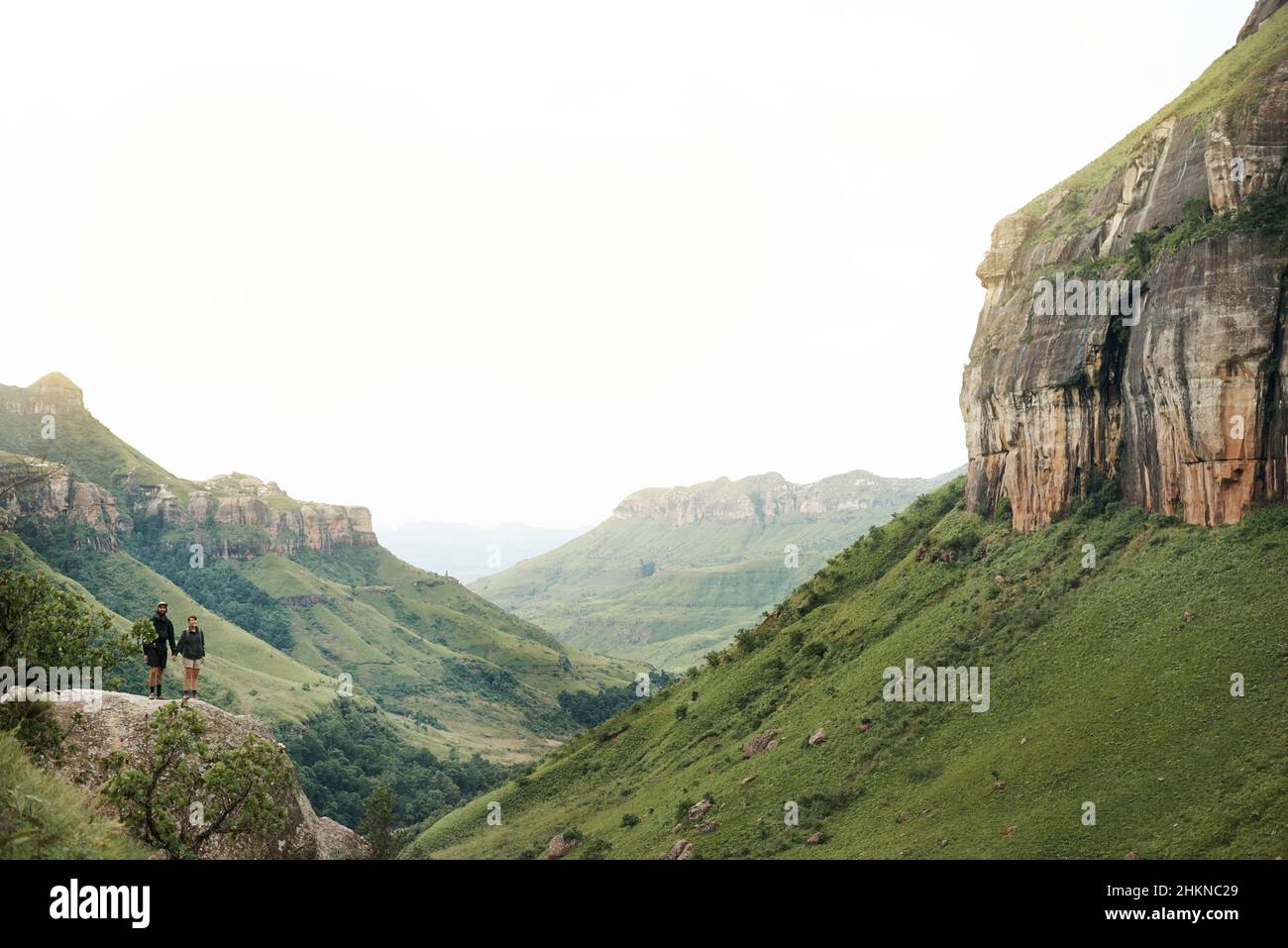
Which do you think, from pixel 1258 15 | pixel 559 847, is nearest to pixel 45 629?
pixel 559 847

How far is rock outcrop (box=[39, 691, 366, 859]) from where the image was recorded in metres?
22.5

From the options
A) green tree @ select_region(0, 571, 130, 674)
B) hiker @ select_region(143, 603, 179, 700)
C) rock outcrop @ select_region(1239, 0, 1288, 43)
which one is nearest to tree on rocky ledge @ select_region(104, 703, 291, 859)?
hiker @ select_region(143, 603, 179, 700)

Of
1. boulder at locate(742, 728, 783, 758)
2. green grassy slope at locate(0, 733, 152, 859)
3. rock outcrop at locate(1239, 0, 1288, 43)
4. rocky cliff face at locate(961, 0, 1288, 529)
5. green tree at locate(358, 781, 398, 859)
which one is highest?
rock outcrop at locate(1239, 0, 1288, 43)

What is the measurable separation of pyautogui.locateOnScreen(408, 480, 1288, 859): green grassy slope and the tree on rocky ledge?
30571 millimetres

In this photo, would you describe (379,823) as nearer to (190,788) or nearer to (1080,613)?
(190,788)

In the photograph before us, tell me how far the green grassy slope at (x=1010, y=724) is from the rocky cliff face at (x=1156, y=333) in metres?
3.54

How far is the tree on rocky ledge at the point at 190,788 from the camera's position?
20.6 metres

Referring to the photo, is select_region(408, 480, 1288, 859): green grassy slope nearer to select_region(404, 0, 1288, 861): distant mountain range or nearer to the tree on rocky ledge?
select_region(404, 0, 1288, 861): distant mountain range

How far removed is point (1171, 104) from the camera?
68938 mm

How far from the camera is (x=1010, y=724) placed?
4731 cm

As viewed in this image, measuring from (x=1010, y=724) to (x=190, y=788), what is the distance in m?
42.5
